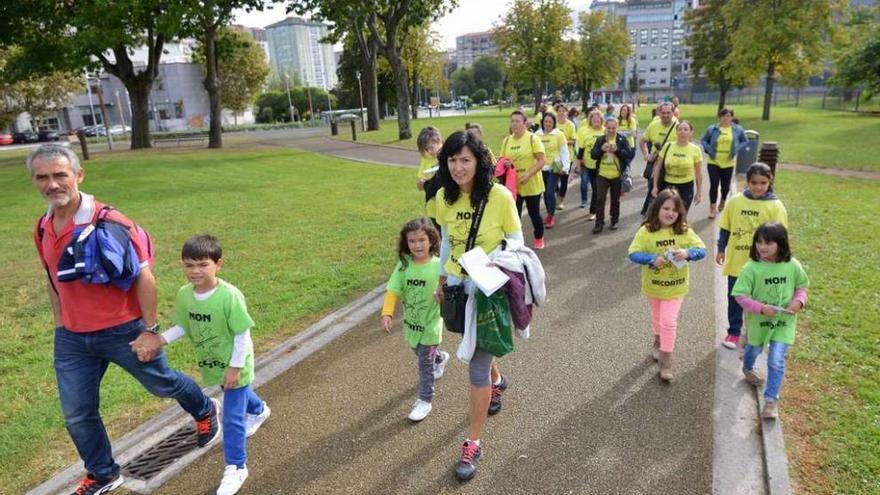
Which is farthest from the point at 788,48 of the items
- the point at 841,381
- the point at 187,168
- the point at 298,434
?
the point at 298,434

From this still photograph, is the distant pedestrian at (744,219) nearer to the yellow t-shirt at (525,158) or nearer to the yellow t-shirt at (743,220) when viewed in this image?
the yellow t-shirt at (743,220)

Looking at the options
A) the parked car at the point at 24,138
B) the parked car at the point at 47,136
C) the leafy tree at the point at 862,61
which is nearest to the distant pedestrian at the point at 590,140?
the leafy tree at the point at 862,61

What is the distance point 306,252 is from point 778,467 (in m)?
6.88

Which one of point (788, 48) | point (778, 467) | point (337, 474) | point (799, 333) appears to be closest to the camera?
point (778, 467)

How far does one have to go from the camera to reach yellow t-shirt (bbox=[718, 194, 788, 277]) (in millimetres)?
4801

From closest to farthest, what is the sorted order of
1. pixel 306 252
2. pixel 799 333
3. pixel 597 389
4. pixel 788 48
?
1. pixel 597 389
2. pixel 799 333
3. pixel 306 252
4. pixel 788 48

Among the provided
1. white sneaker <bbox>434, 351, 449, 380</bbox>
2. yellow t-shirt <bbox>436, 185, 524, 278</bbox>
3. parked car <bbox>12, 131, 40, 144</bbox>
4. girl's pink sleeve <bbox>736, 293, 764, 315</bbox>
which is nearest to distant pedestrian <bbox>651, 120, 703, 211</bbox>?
girl's pink sleeve <bbox>736, 293, 764, 315</bbox>

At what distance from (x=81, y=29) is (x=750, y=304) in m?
24.5

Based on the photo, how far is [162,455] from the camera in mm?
3848

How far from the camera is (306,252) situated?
28.6ft

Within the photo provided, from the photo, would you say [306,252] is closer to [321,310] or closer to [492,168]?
[321,310]

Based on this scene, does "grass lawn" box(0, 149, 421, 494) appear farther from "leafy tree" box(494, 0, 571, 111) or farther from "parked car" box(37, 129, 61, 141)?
A: "parked car" box(37, 129, 61, 141)

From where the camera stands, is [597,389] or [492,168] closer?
[492,168]

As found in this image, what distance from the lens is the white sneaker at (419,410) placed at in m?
4.08
